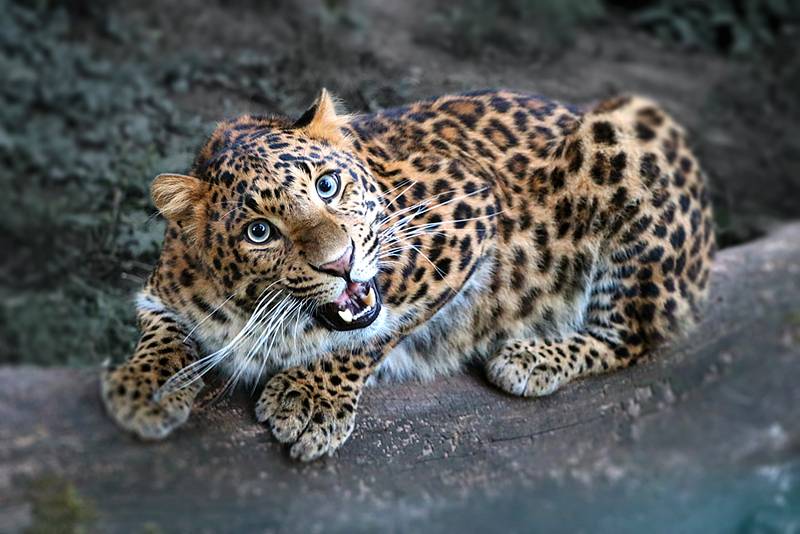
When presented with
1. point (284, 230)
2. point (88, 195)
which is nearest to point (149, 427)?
point (284, 230)

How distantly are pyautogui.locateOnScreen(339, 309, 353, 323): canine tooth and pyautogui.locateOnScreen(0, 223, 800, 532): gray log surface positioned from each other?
65 cm

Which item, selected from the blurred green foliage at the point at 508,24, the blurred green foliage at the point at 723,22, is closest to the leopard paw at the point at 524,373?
the blurred green foliage at the point at 508,24

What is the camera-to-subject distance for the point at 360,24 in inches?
397

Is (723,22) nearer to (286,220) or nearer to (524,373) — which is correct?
(524,373)

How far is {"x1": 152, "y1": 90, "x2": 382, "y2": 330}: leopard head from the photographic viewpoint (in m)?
4.30

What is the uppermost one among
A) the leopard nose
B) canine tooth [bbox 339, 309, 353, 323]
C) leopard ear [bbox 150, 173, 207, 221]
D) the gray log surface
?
leopard ear [bbox 150, 173, 207, 221]

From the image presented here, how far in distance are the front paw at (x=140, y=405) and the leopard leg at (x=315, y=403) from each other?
44cm

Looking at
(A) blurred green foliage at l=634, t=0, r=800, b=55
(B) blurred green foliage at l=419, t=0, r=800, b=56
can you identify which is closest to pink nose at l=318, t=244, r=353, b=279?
(B) blurred green foliage at l=419, t=0, r=800, b=56

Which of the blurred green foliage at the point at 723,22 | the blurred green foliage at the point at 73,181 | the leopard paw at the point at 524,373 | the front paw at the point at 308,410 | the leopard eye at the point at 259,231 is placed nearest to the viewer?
the leopard eye at the point at 259,231

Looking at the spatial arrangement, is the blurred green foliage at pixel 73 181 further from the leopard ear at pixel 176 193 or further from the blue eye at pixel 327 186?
the blue eye at pixel 327 186

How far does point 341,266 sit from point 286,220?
313 mm

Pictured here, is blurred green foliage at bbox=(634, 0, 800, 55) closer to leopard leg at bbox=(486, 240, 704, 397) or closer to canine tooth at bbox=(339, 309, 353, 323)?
leopard leg at bbox=(486, 240, 704, 397)

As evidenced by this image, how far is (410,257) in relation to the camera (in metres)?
5.00

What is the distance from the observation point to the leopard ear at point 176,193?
4.49 m
